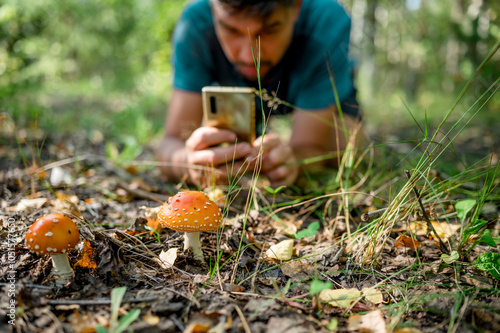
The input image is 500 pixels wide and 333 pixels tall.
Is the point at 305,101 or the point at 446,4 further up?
the point at 446,4

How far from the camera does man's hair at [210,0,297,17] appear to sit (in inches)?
76.0

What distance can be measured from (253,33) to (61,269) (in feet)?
5.53

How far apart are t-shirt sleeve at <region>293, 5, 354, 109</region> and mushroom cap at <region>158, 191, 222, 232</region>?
1.83 meters

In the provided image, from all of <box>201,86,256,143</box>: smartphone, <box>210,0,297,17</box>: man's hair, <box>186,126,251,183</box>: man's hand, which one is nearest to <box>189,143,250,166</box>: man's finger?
<box>186,126,251,183</box>: man's hand

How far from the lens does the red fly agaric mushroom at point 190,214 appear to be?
1.22 meters

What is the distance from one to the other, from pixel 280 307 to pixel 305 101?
2075mm

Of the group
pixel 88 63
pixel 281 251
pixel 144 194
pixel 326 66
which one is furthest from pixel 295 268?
pixel 88 63

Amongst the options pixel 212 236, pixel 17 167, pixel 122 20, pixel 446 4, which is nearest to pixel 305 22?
pixel 212 236

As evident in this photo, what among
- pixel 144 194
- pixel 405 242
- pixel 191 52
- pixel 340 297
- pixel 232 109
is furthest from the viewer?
pixel 191 52

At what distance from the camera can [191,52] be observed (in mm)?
2908

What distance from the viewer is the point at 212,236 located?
5.07 ft

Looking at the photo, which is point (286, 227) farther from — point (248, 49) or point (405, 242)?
point (248, 49)

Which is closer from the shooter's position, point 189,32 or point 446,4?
point 189,32

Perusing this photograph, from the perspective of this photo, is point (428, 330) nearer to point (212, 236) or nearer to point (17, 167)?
point (212, 236)
